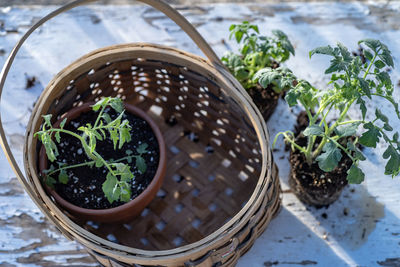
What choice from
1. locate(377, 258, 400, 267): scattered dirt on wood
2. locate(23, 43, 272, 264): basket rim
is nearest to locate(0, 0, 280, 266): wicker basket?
locate(23, 43, 272, 264): basket rim

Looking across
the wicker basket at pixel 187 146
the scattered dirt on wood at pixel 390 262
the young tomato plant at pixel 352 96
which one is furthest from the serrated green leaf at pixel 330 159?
the scattered dirt on wood at pixel 390 262

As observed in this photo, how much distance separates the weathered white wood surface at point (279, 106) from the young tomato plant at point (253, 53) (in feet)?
0.68

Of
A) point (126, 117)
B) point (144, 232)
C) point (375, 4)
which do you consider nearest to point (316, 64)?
point (375, 4)

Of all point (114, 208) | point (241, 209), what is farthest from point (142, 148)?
point (241, 209)

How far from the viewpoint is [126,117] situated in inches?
51.9

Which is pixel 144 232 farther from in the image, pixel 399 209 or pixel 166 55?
pixel 399 209

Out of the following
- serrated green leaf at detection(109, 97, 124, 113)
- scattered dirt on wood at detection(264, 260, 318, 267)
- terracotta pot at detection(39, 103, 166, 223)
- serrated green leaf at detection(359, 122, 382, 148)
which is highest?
serrated green leaf at detection(109, 97, 124, 113)

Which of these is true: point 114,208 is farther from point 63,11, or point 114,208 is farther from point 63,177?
point 63,11

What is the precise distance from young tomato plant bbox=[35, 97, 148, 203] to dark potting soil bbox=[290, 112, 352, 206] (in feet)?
1.30

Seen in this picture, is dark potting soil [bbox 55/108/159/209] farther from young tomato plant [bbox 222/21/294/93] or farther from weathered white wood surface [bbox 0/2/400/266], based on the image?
young tomato plant [bbox 222/21/294/93]

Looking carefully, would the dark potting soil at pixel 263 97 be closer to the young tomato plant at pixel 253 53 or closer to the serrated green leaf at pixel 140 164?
the young tomato plant at pixel 253 53

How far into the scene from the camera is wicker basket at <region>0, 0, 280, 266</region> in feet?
3.51

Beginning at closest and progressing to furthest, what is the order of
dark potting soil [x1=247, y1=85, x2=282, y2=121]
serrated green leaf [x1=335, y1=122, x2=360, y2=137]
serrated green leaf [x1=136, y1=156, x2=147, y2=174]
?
serrated green leaf [x1=335, y1=122, x2=360, y2=137] → serrated green leaf [x1=136, y1=156, x2=147, y2=174] → dark potting soil [x1=247, y1=85, x2=282, y2=121]

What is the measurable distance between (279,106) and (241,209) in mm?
461
